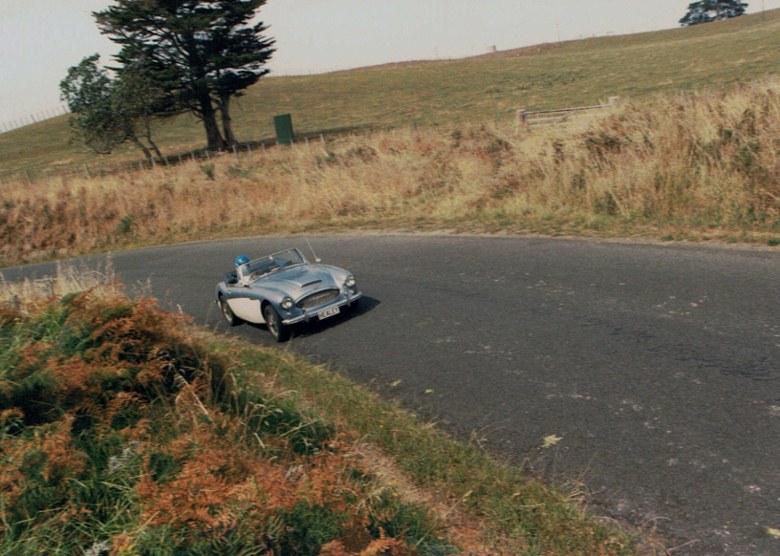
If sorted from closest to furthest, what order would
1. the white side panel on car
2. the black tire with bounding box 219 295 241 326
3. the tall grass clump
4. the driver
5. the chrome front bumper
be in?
the tall grass clump → the chrome front bumper → the white side panel on car → the driver → the black tire with bounding box 219 295 241 326

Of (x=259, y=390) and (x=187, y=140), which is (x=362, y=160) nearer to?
(x=259, y=390)

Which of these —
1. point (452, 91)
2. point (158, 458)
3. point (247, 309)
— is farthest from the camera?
point (452, 91)

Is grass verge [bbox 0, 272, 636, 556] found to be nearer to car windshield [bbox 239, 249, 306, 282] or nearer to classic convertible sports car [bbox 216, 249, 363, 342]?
classic convertible sports car [bbox 216, 249, 363, 342]

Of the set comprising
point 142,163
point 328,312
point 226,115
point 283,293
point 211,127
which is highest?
point 226,115

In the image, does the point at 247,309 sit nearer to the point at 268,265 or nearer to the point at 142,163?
the point at 268,265

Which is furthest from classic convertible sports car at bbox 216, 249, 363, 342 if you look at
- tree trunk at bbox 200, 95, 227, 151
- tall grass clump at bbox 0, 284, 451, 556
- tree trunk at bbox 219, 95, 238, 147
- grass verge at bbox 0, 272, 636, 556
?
tree trunk at bbox 200, 95, 227, 151

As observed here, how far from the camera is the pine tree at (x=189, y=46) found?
40.4 m

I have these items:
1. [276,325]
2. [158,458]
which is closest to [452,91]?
[276,325]

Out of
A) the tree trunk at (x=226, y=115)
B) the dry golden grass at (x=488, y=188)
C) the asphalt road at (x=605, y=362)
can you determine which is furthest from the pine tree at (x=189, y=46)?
the asphalt road at (x=605, y=362)

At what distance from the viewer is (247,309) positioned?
10.1 m

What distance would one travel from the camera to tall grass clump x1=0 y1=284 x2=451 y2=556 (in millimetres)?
3789

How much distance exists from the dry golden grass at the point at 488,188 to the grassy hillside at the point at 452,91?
15.0 m

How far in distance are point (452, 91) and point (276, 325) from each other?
58254mm

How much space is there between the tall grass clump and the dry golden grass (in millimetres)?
8051
